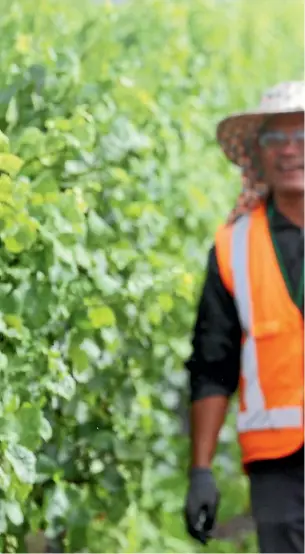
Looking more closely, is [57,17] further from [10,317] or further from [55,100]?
[10,317]

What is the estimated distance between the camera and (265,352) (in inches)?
157

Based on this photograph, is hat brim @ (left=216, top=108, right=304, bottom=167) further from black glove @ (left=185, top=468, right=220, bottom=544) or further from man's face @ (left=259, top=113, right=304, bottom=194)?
black glove @ (left=185, top=468, right=220, bottom=544)

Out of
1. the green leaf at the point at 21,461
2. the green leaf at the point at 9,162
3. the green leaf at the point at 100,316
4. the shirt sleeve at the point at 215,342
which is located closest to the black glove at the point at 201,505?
the shirt sleeve at the point at 215,342

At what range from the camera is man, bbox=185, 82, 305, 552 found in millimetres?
3979

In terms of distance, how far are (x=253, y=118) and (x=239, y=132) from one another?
129 mm

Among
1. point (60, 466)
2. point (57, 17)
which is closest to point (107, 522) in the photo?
point (60, 466)

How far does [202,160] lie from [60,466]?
2.33 m

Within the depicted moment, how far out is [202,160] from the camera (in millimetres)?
6367

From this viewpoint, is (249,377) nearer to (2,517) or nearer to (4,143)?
(2,517)

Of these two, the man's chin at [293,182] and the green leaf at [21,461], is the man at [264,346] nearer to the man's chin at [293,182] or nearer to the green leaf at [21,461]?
the man's chin at [293,182]

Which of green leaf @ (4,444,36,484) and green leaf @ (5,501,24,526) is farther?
green leaf @ (5,501,24,526)

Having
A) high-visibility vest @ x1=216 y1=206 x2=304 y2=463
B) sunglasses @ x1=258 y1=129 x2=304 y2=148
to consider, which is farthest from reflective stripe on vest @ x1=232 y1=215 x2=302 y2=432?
sunglasses @ x1=258 y1=129 x2=304 y2=148

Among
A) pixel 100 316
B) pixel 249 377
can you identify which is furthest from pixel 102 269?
pixel 249 377

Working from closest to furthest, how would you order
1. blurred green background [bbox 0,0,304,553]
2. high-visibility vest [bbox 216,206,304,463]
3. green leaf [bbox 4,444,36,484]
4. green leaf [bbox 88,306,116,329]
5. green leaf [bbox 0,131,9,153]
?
green leaf [bbox 0,131,9,153]
green leaf [bbox 4,444,36,484]
blurred green background [bbox 0,0,304,553]
high-visibility vest [bbox 216,206,304,463]
green leaf [bbox 88,306,116,329]
